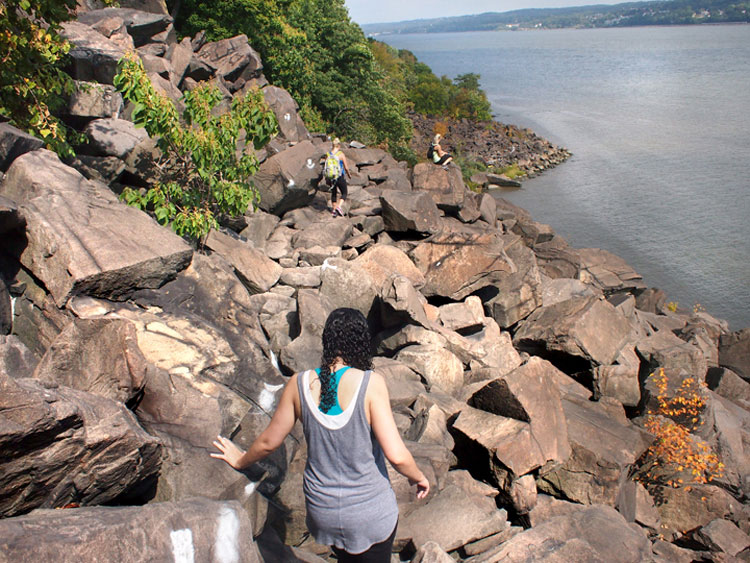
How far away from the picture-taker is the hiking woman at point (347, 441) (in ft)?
10.2

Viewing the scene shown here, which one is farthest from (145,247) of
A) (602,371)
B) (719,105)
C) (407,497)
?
(719,105)

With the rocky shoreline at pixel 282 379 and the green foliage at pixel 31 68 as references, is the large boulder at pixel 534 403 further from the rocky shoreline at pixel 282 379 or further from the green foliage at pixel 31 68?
the green foliage at pixel 31 68

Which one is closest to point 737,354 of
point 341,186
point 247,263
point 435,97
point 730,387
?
point 730,387

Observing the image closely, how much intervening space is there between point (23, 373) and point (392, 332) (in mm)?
5060

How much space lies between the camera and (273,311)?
8047mm

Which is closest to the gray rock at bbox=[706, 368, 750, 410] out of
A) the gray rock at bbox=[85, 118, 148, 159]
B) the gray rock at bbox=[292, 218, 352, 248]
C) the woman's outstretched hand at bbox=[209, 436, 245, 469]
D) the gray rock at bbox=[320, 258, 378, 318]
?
the gray rock at bbox=[320, 258, 378, 318]

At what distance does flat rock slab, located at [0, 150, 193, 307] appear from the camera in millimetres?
5469

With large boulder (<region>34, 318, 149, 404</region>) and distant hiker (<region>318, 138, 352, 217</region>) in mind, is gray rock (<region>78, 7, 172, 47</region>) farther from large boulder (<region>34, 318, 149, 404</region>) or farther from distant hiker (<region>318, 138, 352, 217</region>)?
large boulder (<region>34, 318, 149, 404</region>)

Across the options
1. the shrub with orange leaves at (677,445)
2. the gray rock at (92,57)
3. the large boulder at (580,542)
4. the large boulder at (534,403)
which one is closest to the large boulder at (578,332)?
the shrub with orange leaves at (677,445)

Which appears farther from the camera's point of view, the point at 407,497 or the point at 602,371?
the point at 602,371

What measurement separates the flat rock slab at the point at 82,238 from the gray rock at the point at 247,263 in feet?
6.51

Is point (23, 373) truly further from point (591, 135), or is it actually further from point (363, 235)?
point (591, 135)

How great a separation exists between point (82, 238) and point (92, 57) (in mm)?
6672

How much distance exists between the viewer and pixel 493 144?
38.9 metres
